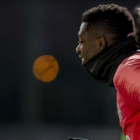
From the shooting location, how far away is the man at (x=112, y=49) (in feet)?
5.76

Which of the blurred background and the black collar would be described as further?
the blurred background

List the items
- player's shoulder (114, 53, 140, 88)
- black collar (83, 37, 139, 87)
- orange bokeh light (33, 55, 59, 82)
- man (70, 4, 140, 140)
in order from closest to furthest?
player's shoulder (114, 53, 140, 88) → man (70, 4, 140, 140) → black collar (83, 37, 139, 87) → orange bokeh light (33, 55, 59, 82)

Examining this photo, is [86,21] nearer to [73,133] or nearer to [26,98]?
[73,133]

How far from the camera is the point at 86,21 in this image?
2.07 m

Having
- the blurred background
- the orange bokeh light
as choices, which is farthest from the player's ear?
the orange bokeh light

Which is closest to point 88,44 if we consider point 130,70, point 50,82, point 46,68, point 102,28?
point 102,28

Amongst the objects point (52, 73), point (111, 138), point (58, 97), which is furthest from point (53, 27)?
point (111, 138)

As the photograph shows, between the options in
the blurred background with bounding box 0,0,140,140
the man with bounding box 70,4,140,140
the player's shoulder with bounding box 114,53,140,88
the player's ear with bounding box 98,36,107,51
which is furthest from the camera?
the blurred background with bounding box 0,0,140,140

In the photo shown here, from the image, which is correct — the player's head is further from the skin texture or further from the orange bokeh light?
the orange bokeh light

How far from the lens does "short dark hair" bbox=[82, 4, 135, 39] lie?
1975mm

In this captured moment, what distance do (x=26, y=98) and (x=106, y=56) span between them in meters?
6.00

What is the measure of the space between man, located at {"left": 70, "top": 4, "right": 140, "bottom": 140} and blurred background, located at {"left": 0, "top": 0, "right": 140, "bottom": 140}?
17.3 ft

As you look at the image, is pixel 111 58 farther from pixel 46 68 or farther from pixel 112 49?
pixel 46 68

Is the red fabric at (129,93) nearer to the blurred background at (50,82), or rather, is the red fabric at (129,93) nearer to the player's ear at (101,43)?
the player's ear at (101,43)
